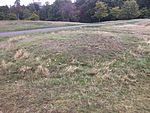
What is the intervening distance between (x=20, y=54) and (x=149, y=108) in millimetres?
5401

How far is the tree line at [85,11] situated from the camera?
128 ft

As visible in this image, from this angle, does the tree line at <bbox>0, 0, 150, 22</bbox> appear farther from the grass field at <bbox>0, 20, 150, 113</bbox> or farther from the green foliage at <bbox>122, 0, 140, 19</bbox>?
the grass field at <bbox>0, 20, 150, 113</bbox>

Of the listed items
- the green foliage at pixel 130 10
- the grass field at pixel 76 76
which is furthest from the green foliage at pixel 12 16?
the grass field at pixel 76 76

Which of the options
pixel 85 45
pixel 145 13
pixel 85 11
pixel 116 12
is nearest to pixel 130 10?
pixel 116 12

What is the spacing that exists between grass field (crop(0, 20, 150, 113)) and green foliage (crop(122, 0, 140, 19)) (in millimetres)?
29993

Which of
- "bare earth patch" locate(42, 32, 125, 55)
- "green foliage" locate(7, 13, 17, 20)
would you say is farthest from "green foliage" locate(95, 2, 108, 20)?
"bare earth patch" locate(42, 32, 125, 55)

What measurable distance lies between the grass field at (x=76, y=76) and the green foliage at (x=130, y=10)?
1181 inches

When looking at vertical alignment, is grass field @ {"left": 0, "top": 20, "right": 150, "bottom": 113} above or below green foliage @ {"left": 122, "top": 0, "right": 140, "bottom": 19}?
below

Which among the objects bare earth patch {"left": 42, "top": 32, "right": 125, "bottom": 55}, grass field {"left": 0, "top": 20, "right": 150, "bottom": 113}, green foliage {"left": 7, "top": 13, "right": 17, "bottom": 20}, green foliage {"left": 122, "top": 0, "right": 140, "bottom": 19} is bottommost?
grass field {"left": 0, "top": 20, "right": 150, "bottom": 113}

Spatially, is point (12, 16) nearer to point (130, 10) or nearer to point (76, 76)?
point (130, 10)

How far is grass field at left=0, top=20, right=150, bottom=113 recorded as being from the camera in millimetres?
5000

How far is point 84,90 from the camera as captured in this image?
5645 mm

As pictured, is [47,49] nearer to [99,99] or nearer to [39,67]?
[39,67]

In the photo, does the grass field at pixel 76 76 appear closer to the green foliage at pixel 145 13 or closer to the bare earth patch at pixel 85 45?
the bare earth patch at pixel 85 45
